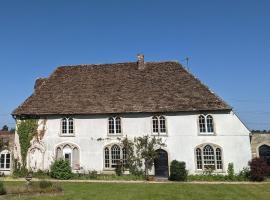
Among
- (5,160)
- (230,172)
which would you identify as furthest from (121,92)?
(5,160)

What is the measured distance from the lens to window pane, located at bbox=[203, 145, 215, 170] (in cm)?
3041

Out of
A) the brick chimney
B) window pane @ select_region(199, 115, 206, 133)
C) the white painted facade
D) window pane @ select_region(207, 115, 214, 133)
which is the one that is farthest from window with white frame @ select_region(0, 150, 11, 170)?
window pane @ select_region(207, 115, 214, 133)

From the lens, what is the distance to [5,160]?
33656mm

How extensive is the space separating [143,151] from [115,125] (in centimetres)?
418

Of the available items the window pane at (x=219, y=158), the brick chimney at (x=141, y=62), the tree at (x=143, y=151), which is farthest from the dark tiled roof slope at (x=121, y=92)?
the window pane at (x=219, y=158)

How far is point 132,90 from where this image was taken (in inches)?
1346

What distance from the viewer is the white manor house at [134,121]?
1203 inches

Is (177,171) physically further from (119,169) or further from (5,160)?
(5,160)

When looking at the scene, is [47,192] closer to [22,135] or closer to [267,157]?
[22,135]

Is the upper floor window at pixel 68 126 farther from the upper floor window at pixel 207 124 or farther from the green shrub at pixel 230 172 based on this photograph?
the green shrub at pixel 230 172

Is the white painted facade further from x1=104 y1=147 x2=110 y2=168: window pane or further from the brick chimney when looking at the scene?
the brick chimney

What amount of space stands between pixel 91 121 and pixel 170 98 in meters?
8.79

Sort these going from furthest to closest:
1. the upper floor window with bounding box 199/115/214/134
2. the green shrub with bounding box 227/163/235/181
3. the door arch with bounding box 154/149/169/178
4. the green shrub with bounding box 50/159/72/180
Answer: the door arch with bounding box 154/149/169/178, the upper floor window with bounding box 199/115/214/134, the green shrub with bounding box 50/159/72/180, the green shrub with bounding box 227/163/235/181

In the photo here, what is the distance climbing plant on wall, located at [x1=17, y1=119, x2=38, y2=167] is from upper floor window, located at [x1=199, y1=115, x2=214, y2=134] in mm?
17823
